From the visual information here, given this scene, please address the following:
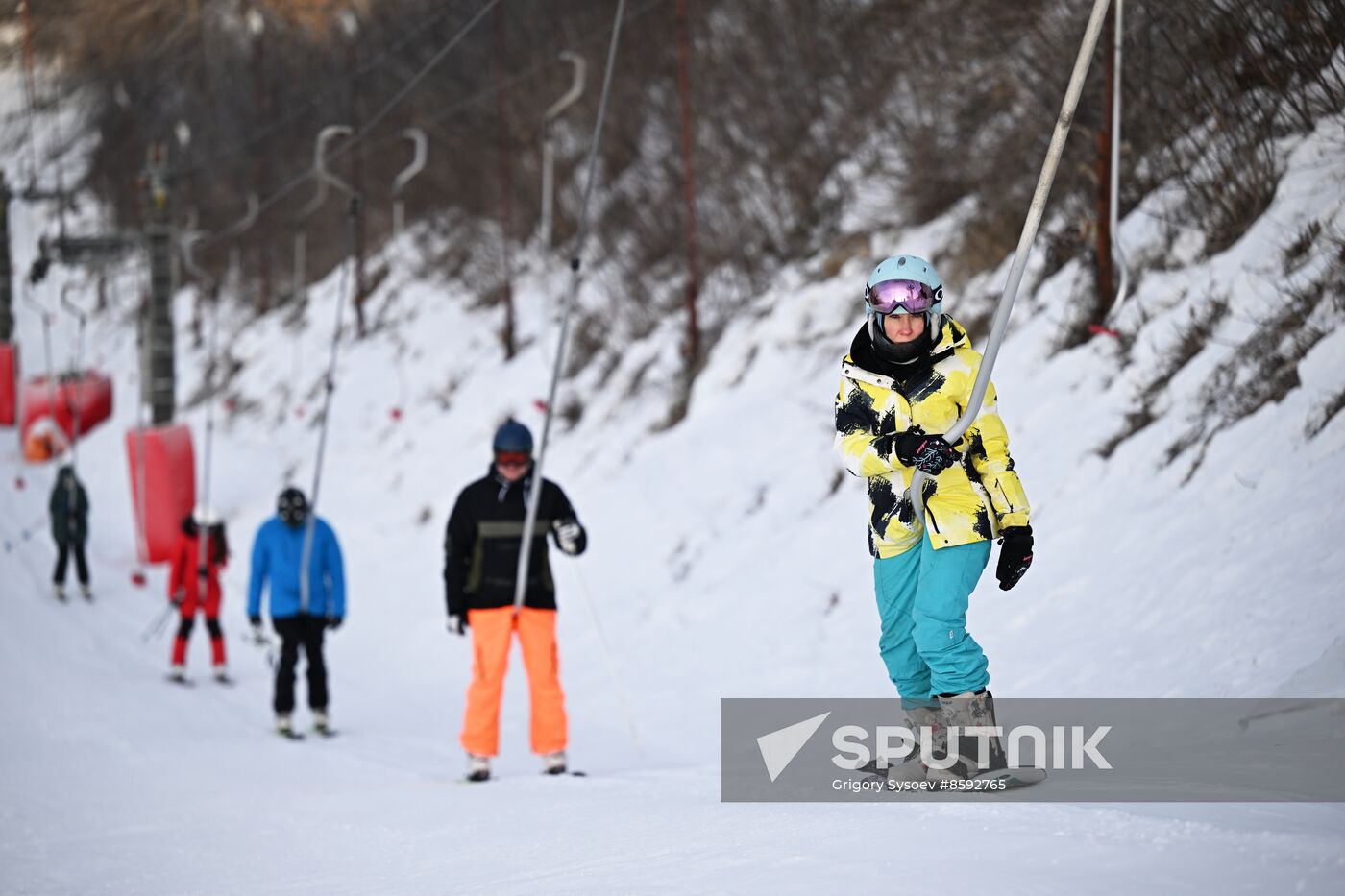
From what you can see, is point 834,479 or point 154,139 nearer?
point 834,479

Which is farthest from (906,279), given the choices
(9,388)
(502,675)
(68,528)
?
(9,388)

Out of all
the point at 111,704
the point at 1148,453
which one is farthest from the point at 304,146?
the point at 1148,453

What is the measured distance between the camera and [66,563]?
14.4 meters

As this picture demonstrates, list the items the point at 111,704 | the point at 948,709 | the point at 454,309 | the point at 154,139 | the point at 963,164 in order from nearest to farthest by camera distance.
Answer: the point at 948,709 < the point at 111,704 < the point at 963,164 < the point at 454,309 < the point at 154,139

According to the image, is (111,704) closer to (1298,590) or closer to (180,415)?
(1298,590)

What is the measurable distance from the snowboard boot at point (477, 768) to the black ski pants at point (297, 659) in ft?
9.22

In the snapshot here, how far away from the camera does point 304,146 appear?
31188 millimetres

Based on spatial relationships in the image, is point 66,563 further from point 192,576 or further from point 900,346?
point 900,346

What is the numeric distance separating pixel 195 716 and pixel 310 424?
47.1 feet

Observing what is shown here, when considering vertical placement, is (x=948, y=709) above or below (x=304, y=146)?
below

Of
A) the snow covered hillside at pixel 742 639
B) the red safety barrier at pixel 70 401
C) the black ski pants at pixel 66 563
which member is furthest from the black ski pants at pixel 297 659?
the red safety barrier at pixel 70 401

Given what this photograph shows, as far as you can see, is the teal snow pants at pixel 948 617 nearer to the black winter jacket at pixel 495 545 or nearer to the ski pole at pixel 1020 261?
the ski pole at pixel 1020 261

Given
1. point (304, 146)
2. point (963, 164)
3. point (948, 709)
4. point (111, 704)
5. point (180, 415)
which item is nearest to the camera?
point (948, 709)

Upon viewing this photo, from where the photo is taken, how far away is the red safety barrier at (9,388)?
89.8ft
